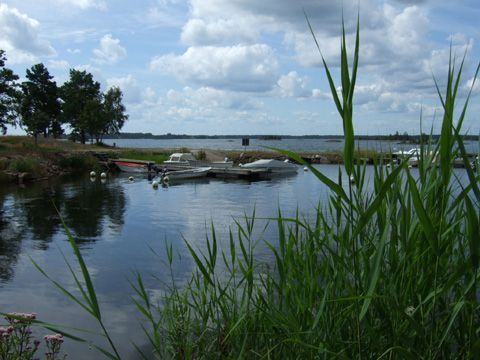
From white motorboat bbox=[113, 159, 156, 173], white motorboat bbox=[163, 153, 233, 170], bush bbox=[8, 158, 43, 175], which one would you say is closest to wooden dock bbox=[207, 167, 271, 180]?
white motorboat bbox=[163, 153, 233, 170]

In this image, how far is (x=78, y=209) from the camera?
77.7 ft

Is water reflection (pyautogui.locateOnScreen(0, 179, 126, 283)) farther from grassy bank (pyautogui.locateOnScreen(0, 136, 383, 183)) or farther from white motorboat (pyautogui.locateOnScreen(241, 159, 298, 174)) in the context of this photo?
white motorboat (pyautogui.locateOnScreen(241, 159, 298, 174))

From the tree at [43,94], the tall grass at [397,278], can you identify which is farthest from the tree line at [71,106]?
the tall grass at [397,278]

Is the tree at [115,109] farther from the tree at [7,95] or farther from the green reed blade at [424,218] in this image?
the green reed blade at [424,218]

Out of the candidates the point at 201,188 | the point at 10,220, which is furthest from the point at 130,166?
the point at 10,220

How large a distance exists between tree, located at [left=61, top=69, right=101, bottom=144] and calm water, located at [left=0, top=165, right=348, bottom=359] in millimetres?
35649

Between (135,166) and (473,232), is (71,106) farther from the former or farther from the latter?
(473,232)

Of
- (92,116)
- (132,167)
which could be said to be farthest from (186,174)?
(92,116)

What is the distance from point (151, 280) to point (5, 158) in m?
32.1

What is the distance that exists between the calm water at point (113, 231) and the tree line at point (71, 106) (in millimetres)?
26655

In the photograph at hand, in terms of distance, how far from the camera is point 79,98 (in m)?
75.1

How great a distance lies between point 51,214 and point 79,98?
188ft

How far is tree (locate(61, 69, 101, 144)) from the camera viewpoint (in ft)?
230

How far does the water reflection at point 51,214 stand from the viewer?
16078 millimetres
